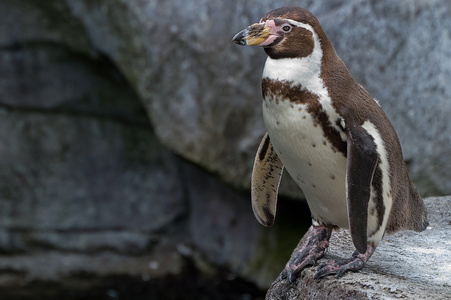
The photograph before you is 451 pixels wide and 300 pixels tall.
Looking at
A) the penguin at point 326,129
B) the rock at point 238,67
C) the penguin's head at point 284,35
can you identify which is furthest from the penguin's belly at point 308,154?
the rock at point 238,67

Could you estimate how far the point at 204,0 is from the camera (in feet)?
9.21

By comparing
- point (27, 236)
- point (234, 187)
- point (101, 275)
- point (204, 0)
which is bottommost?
point (101, 275)

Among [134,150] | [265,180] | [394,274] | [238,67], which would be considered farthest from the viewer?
[134,150]

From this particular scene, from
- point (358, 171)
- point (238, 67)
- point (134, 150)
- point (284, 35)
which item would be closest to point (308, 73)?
point (284, 35)

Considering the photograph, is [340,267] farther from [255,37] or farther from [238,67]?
[238,67]

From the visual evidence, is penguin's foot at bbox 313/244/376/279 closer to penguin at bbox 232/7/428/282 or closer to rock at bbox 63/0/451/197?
penguin at bbox 232/7/428/282

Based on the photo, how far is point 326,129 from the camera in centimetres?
139

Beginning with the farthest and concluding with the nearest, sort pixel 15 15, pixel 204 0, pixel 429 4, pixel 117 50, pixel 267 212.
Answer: pixel 15 15
pixel 117 50
pixel 204 0
pixel 429 4
pixel 267 212

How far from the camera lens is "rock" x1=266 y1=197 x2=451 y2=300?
136cm

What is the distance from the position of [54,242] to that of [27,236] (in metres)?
0.13

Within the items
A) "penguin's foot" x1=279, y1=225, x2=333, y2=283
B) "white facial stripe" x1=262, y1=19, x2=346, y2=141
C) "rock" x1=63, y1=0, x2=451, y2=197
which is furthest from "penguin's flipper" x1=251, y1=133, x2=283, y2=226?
"rock" x1=63, y1=0, x2=451, y2=197

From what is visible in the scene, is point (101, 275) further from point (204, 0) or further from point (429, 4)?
point (429, 4)

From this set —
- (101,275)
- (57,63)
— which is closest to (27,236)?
(101,275)

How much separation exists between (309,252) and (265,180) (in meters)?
0.22
